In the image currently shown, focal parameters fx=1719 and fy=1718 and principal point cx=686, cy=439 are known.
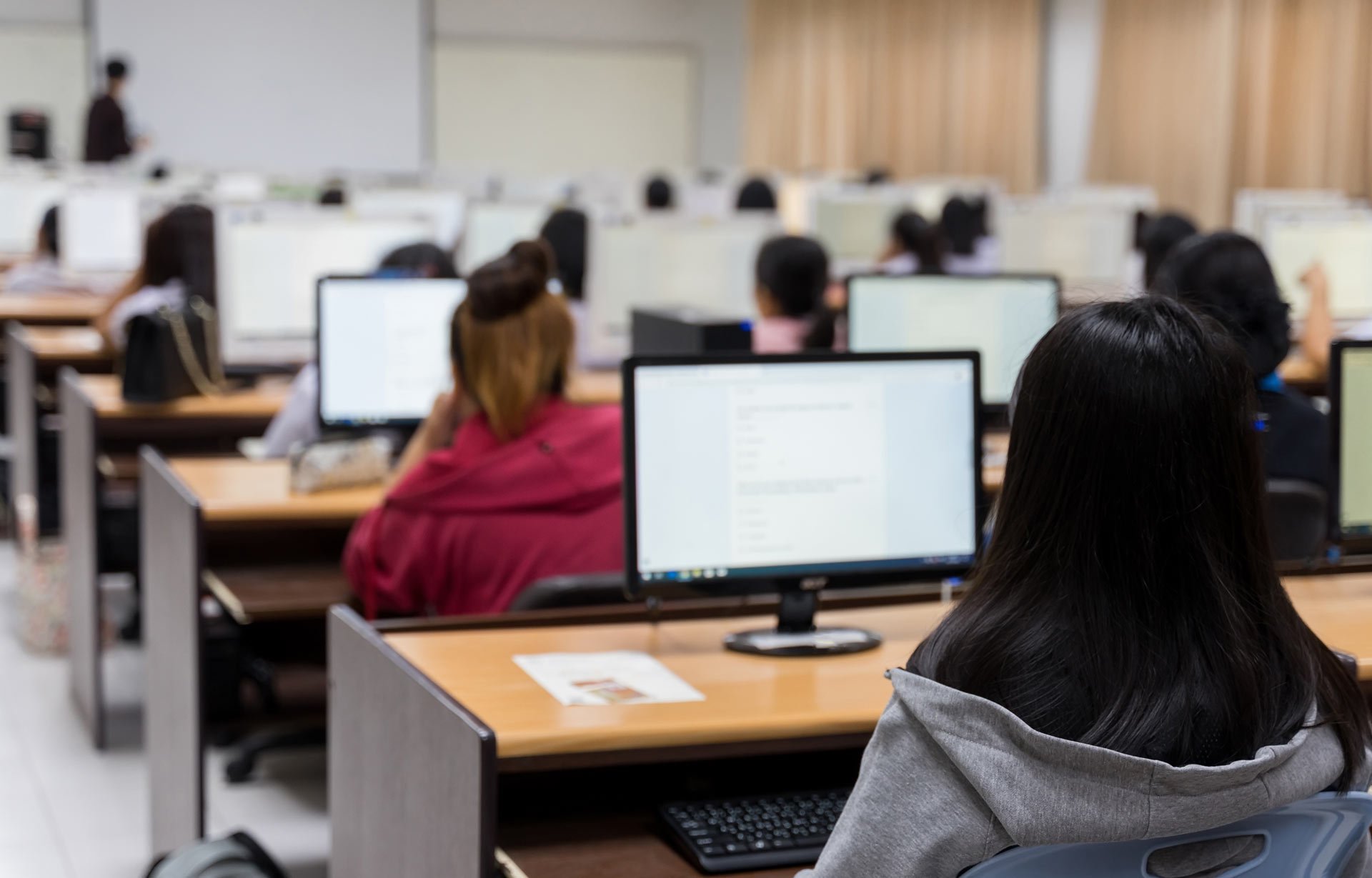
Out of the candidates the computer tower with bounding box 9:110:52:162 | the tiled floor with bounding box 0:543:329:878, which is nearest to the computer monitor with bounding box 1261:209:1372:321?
the tiled floor with bounding box 0:543:329:878

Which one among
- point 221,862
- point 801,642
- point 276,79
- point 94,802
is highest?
point 276,79

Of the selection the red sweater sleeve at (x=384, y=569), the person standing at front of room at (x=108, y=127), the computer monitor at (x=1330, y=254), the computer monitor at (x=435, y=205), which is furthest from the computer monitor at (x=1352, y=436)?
the person standing at front of room at (x=108, y=127)

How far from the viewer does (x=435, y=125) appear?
14.2 meters

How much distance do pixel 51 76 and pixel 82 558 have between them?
9876 millimetres

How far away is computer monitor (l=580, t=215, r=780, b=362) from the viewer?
5.06 m

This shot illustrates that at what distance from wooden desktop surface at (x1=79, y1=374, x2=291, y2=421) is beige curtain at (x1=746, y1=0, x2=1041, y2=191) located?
327 inches

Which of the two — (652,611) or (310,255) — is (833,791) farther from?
(310,255)

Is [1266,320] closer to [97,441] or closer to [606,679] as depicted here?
[606,679]

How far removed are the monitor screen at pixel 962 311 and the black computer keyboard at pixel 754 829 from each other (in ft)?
7.32

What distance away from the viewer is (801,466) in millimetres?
2135

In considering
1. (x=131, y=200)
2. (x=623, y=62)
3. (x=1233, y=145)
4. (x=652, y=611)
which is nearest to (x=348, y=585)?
(x=652, y=611)

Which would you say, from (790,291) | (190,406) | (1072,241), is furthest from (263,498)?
(1072,241)

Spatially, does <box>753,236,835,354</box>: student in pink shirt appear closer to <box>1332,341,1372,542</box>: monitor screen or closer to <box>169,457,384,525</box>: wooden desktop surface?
<box>169,457,384,525</box>: wooden desktop surface

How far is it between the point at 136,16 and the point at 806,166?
5.42m
